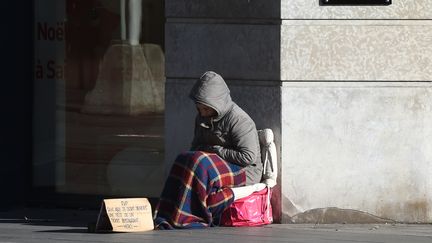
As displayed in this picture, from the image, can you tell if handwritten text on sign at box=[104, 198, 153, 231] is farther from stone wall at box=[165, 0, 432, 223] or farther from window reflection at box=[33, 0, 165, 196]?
window reflection at box=[33, 0, 165, 196]

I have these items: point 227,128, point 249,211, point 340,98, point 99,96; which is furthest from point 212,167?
point 99,96

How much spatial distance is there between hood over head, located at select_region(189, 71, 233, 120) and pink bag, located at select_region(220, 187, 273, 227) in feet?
2.20

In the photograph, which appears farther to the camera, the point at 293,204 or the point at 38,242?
the point at 293,204

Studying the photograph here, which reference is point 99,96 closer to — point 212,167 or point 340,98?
point 212,167

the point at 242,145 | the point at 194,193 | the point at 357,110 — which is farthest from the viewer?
the point at 357,110

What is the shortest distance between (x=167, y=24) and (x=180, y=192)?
1.51 m

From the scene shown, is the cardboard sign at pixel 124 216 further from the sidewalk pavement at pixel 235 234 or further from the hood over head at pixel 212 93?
the hood over head at pixel 212 93

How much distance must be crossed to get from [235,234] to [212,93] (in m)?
1.07

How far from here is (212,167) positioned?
8.44 meters

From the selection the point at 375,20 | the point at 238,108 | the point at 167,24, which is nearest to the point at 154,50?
the point at 167,24

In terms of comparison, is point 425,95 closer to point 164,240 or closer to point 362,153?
point 362,153

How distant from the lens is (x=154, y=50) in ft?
31.7

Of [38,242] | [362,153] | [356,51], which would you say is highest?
[356,51]

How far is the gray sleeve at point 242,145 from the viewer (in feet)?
28.1
